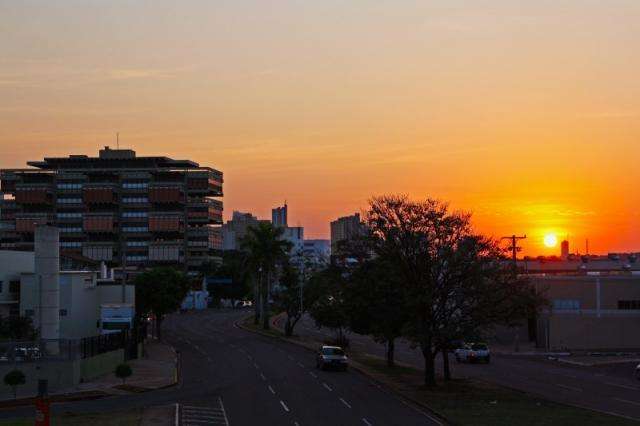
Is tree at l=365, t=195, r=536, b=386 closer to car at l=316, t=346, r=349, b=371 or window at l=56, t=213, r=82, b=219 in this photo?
car at l=316, t=346, r=349, b=371

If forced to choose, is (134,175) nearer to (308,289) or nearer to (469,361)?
(308,289)

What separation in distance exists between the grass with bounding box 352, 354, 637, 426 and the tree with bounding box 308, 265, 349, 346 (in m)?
7.83

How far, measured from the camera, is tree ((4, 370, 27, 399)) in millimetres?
48562

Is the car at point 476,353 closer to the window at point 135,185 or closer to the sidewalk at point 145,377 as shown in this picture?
the sidewalk at point 145,377

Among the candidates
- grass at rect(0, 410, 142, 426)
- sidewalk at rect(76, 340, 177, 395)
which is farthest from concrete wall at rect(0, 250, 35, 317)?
grass at rect(0, 410, 142, 426)

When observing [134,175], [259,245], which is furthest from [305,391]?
[134,175]

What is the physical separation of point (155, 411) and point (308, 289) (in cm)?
6019

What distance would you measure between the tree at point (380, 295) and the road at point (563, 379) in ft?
11.5

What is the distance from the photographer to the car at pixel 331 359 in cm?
6253

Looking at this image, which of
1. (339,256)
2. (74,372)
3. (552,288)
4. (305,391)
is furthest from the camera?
(552,288)

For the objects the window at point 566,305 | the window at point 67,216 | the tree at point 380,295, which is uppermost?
the window at point 67,216

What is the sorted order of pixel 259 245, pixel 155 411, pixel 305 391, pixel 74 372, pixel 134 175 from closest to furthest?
pixel 155 411, pixel 305 391, pixel 74 372, pixel 259 245, pixel 134 175

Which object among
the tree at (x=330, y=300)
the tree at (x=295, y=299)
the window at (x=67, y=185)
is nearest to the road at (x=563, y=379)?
the tree at (x=330, y=300)

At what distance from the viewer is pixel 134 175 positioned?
650 ft
